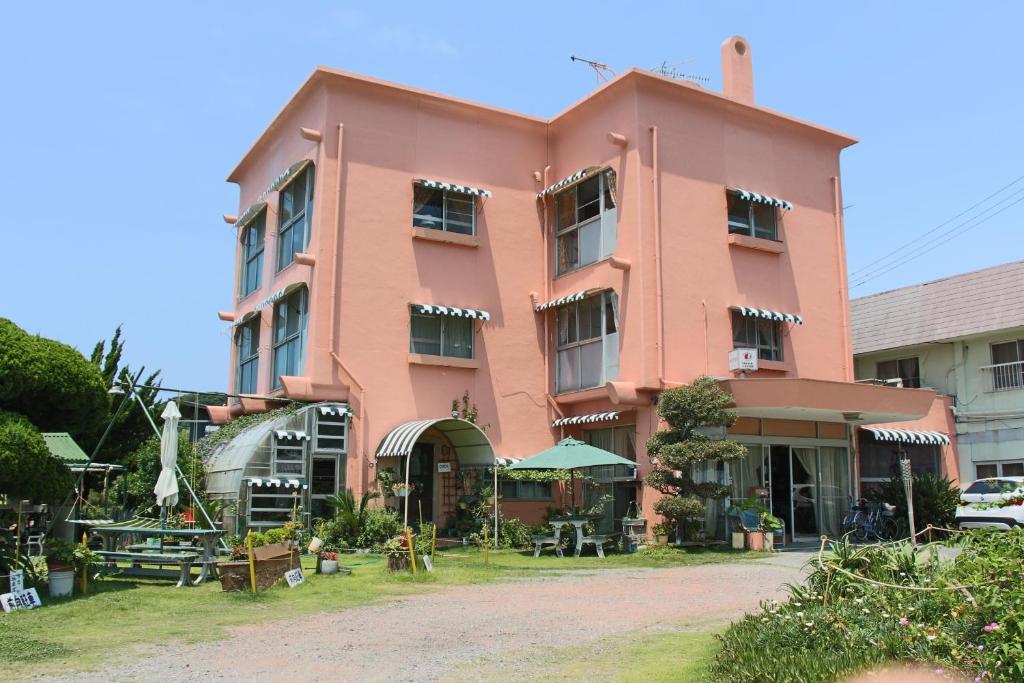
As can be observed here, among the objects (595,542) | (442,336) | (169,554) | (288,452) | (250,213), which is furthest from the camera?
(250,213)

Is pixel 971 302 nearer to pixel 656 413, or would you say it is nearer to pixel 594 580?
pixel 656 413

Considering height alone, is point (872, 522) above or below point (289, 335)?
below

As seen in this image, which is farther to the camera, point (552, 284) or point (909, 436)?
point (909, 436)

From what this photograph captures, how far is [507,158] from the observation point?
22.4m

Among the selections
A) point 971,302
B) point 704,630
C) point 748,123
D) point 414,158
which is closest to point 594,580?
point 704,630

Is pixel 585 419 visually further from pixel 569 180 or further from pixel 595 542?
pixel 569 180

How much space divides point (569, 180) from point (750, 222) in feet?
14.9

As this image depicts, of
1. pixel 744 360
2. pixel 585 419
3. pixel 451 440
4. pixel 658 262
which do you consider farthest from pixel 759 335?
pixel 451 440

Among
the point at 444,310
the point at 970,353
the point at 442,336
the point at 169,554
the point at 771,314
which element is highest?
the point at 771,314

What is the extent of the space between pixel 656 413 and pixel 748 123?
25.6 feet

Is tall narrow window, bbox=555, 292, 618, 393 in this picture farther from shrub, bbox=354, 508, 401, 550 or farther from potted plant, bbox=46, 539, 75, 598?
potted plant, bbox=46, 539, 75, 598

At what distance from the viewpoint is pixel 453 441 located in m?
20.9

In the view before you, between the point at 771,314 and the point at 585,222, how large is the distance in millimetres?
4782

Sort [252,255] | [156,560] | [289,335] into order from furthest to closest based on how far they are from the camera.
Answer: [252,255]
[289,335]
[156,560]
